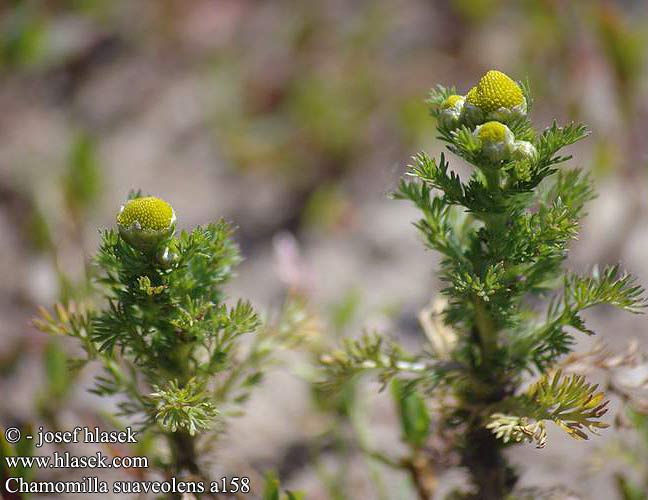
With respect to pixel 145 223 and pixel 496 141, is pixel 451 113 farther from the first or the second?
pixel 145 223

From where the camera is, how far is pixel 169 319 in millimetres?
1274

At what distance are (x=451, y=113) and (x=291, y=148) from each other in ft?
6.21

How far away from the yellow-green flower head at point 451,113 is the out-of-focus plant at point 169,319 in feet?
1.37

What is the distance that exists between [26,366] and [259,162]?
1.24m

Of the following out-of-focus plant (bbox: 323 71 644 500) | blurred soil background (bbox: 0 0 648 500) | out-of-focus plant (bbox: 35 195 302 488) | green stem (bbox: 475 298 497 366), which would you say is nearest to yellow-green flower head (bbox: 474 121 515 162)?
out-of-focus plant (bbox: 323 71 644 500)

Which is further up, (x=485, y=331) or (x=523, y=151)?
(x=523, y=151)

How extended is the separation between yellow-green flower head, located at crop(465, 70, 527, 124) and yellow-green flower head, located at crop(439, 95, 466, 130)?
31 millimetres

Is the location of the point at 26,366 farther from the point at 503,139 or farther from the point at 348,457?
the point at 503,139

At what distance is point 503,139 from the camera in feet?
3.84

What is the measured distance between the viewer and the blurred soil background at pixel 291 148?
A: 2162 mm

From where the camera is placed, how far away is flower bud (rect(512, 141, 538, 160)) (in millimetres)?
1181

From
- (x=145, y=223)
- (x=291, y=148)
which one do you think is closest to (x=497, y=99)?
(x=145, y=223)

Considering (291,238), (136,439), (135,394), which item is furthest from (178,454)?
(291,238)

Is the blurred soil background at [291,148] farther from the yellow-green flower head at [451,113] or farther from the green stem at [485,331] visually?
A: the yellow-green flower head at [451,113]
